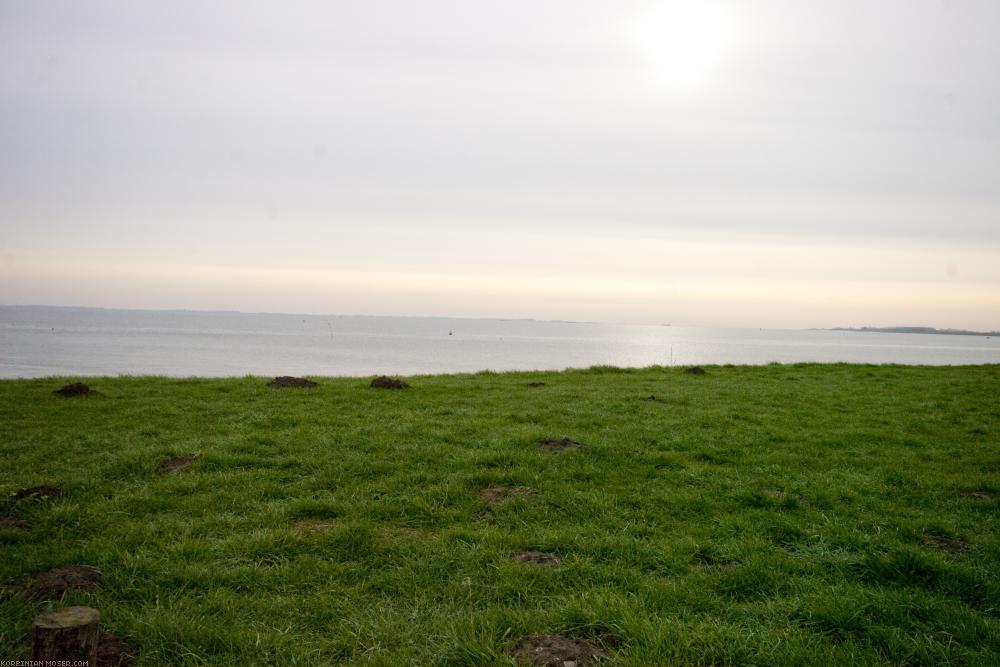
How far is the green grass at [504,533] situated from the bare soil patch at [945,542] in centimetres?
6

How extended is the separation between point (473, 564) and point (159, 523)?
424cm

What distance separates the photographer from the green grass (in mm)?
5211

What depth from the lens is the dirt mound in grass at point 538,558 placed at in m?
6.76

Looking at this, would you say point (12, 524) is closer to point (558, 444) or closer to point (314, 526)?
point (314, 526)

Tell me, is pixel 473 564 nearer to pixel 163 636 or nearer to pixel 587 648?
pixel 587 648

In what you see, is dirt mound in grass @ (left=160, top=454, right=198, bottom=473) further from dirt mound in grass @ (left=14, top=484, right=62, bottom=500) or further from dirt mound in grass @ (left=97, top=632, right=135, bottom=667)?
dirt mound in grass @ (left=97, top=632, right=135, bottom=667)

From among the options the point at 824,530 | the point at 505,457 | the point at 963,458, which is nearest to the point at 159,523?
the point at 505,457

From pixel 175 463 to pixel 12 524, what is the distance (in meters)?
2.81

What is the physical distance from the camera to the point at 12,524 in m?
7.48

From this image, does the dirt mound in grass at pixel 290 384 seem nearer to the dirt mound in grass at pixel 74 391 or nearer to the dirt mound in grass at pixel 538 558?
the dirt mound in grass at pixel 74 391

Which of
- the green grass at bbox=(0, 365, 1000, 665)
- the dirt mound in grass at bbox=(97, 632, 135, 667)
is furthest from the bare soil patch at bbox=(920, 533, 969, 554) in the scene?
the dirt mound in grass at bbox=(97, 632, 135, 667)

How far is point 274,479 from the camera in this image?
31.6 feet

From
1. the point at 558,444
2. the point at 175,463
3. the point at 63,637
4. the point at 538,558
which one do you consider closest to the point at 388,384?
the point at 558,444

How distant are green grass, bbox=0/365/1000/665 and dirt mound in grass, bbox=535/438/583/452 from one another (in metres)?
0.27
